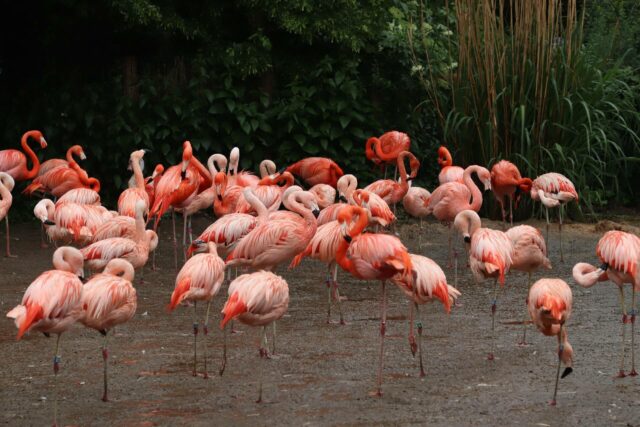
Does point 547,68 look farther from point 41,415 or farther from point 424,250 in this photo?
point 41,415

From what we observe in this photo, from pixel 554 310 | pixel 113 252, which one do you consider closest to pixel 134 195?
pixel 113 252

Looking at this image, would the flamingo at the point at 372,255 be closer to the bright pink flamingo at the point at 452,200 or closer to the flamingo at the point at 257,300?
the flamingo at the point at 257,300

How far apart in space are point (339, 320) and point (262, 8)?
5369 millimetres

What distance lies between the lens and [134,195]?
9.59m

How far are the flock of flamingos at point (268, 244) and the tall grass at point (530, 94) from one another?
68 cm

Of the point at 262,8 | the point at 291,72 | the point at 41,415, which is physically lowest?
the point at 41,415

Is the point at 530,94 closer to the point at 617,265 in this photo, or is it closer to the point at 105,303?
the point at 617,265

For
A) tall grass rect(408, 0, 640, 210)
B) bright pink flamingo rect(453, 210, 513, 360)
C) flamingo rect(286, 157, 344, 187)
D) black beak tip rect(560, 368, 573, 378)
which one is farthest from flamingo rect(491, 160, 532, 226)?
black beak tip rect(560, 368, 573, 378)

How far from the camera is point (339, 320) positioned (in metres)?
7.56

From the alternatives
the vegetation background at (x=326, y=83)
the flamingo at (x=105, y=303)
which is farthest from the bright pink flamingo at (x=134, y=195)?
the flamingo at (x=105, y=303)

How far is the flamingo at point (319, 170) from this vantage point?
1126 centimetres

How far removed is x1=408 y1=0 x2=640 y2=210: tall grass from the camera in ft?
37.1

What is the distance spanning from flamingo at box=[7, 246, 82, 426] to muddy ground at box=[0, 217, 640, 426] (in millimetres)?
434

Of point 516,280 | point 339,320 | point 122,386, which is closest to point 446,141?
point 516,280
